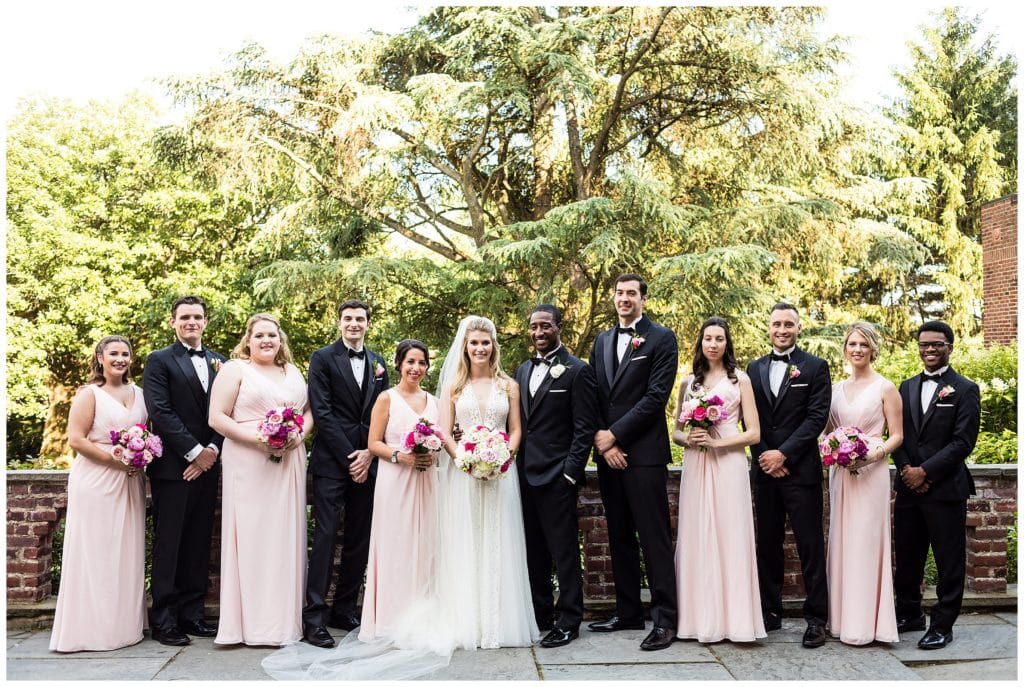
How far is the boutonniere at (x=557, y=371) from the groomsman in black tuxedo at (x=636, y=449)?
0.86 feet

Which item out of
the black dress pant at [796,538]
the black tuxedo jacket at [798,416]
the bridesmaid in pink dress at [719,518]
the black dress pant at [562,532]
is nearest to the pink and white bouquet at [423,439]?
the black dress pant at [562,532]

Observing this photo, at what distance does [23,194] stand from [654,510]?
20.3 metres

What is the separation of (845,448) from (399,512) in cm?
260

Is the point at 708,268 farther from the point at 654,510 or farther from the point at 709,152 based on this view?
the point at 654,510

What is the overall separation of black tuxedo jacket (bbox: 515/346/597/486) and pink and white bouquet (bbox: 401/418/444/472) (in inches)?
22.4

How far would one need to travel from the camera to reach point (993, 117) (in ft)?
91.2

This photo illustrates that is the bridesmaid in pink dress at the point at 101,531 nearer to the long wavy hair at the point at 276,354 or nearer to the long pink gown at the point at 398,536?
the long wavy hair at the point at 276,354

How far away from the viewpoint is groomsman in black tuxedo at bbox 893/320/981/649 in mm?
5094

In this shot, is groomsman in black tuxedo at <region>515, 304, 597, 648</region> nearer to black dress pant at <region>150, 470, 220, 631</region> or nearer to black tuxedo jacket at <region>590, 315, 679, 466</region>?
black tuxedo jacket at <region>590, 315, 679, 466</region>

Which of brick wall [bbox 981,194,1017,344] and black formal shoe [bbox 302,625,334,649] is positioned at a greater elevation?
brick wall [bbox 981,194,1017,344]

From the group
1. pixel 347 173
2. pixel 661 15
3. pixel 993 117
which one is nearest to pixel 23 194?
pixel 347 173

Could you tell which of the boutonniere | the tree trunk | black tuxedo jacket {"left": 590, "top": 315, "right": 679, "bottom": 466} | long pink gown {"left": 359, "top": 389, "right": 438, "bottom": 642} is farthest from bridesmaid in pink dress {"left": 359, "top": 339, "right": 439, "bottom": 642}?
the tree trunk

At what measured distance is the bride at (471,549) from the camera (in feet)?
16.7

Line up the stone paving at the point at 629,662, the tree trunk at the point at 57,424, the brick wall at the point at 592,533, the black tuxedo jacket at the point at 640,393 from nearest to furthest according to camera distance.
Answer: the stone paving at the point at 629,662, the black tuxedo jacket at the point at 640,393, the brick wall at the point at 592,533, the tree trunk at the point at 57,424
